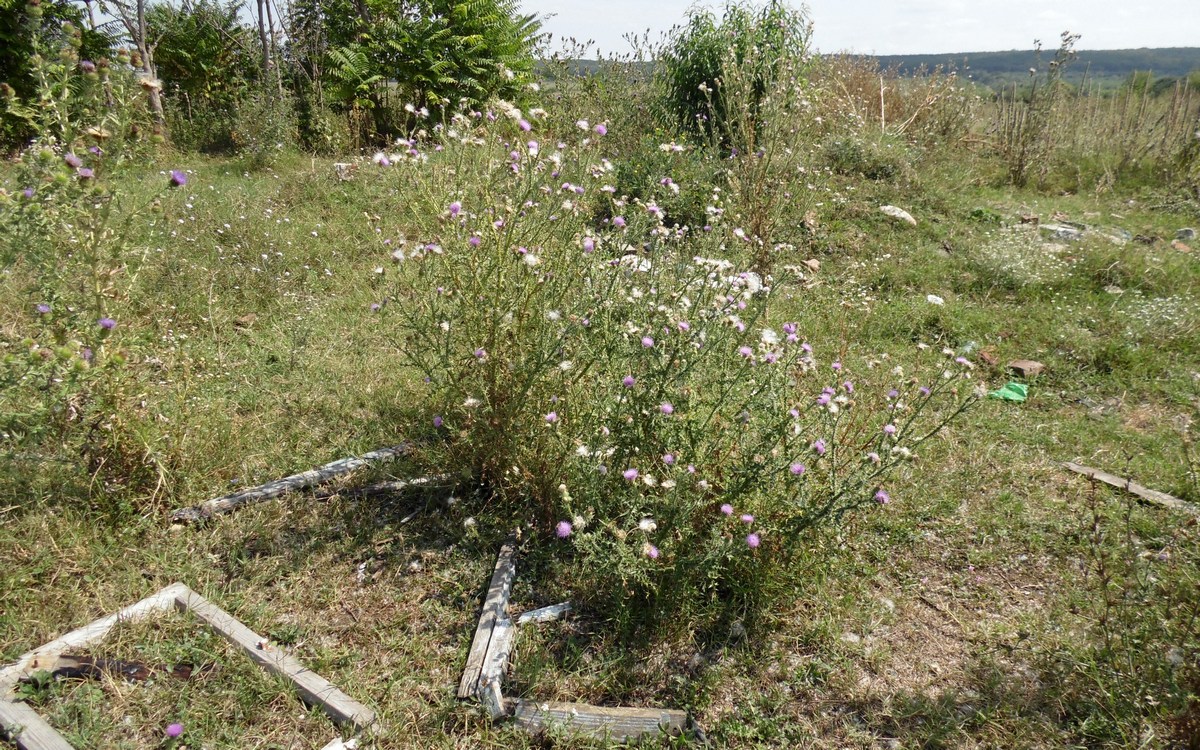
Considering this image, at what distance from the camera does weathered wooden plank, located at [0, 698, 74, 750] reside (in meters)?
1.78

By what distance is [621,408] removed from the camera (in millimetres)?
2389

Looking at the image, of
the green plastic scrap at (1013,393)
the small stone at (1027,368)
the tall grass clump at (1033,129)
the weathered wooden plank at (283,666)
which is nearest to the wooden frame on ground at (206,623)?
the weathered wooden plank at (283,666)

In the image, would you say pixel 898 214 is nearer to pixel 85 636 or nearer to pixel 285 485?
pixel 285 485

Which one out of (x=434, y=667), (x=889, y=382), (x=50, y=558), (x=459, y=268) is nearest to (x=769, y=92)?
(x=889, y=382)

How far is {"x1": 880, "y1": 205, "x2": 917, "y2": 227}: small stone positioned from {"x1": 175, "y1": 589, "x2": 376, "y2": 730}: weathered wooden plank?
5.90 m

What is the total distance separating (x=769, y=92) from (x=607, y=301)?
3.75 metres

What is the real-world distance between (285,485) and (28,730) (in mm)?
1169

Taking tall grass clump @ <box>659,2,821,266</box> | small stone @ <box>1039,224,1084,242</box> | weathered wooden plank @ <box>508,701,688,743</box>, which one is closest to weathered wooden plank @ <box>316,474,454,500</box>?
weathered wooden plank @ <box>508,701,688,743</box>

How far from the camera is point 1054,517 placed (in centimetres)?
289

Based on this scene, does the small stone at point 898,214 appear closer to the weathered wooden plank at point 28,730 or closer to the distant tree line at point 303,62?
the distant tree line at point 303,62

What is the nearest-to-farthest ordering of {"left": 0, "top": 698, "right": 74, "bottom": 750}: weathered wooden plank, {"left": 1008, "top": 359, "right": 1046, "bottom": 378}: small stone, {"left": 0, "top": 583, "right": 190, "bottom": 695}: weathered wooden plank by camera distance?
{"left": 0, "top": 698, "right": 74, "bottom": 750}: weathered wooden plank
{"left": 0, "top": 583, "right": 190, "bottom": 695}: weathered wooden plank
{"left": 1008, "top": 359, "right": 1046, "bottom": 378}: small stone

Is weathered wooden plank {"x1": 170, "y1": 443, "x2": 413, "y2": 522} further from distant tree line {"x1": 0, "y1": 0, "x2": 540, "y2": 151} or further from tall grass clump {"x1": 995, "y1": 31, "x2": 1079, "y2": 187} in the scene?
tall grass clump {"x1": 995, "y1": 31, "x2": 1079, "y2": 187}

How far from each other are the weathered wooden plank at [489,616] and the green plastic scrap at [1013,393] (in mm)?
2961

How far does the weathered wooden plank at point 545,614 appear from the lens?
2.33 metres
